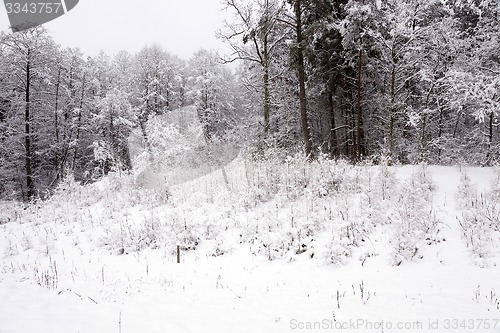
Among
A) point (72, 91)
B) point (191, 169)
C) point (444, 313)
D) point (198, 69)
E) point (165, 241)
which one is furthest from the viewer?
point (198, 69)

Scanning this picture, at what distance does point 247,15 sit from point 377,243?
45.3 ft

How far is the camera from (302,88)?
13.2 m

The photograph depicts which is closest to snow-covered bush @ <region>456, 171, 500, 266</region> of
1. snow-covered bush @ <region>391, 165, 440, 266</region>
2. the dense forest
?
snow-covered bush @ <region>391, 165, 440, 266</region>

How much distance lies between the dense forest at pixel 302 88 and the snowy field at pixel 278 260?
2630 mm

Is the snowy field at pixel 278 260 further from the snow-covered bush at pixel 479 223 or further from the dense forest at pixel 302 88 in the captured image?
the dense forest at pixel 302 88

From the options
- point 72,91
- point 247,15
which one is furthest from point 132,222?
point 72,91

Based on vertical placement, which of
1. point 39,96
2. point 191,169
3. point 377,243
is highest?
point 39,96

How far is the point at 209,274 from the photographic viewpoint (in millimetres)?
6059

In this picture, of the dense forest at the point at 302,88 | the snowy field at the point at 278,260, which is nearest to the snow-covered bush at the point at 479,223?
the snowy field at the point at 278,260

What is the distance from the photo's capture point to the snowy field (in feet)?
13.5

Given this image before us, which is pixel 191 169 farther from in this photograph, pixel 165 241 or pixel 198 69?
pixel 198 69

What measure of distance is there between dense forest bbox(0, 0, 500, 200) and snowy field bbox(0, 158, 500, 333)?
2630 mm

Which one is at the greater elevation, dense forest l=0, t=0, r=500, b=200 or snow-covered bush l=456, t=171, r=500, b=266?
dense forest l=0, t=0, r=500, b=200

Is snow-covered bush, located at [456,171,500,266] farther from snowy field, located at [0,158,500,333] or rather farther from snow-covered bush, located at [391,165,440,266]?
snow-covered bush, located at [391,165,440,266]
